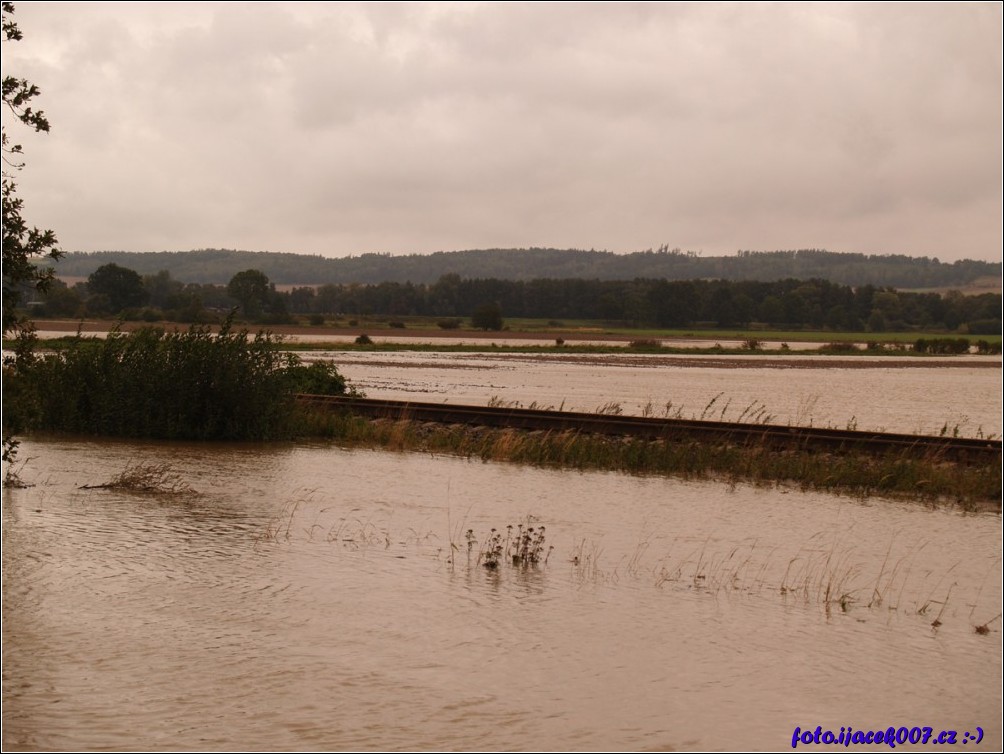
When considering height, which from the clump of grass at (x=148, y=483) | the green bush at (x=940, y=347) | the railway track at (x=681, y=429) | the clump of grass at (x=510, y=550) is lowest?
the clump of grass at (x=510, y=550)

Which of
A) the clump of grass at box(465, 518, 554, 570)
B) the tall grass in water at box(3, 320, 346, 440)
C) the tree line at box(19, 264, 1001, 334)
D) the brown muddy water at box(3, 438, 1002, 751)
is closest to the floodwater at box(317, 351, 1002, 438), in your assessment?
the tall grass in water at box(3, 320, 346, 440)

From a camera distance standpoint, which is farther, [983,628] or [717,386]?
[717,386]

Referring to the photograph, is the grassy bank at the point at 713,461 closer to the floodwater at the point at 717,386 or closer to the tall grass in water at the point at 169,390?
the tall grass in water at the point at 169,390

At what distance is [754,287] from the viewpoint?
196 meters

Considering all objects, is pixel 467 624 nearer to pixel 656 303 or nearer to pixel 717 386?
pixel 717 386

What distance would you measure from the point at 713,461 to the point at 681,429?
88.2 inches

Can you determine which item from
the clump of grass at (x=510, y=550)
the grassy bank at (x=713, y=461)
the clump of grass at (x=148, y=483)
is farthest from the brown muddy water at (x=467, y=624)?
the grassy bank at (x=713, y=461)

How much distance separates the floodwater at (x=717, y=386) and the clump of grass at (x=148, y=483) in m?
11.7

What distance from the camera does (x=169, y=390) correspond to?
2580 cm

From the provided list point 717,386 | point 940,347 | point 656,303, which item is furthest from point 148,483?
point 656,303

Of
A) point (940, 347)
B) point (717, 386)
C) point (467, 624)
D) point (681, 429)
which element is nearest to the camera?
point (467, 624)

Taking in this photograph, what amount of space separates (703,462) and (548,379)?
3742 cm

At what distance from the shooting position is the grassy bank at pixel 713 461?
69.8ft

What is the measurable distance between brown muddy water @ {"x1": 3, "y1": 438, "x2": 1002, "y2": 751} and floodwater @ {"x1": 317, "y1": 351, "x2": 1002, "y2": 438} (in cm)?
1104
